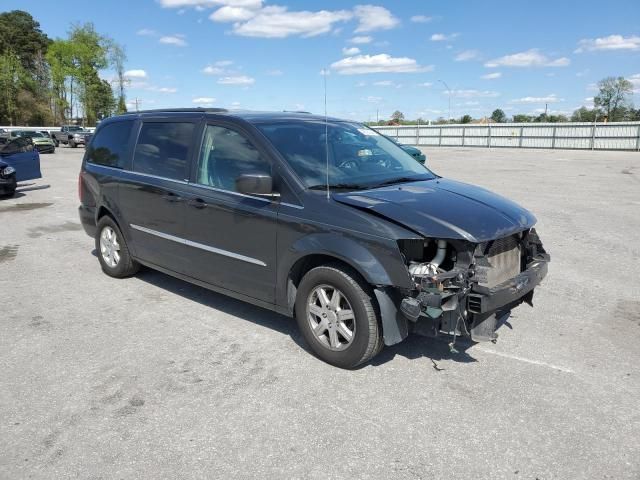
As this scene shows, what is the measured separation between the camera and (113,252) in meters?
6.14

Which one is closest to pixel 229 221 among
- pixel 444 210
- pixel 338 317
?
pixel 338 317

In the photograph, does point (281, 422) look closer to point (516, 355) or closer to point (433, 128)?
point (516, 355)

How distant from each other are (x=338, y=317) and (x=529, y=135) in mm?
42089

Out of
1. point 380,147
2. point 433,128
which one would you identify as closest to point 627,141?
point 433,128

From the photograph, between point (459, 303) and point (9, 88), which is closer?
point (459, 303)

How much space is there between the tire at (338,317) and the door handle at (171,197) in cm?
163

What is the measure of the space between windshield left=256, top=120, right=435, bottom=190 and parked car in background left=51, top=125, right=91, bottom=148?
41.9 meters

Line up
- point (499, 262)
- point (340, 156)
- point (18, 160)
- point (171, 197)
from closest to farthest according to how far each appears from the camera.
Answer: point (499, 262), point (340, 156), point (171, 197), point (18, 160)

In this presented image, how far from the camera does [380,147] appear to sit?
199 inches

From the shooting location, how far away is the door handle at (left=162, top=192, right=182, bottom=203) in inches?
192

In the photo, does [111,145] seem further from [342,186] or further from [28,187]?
[28,187]

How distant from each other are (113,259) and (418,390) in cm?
405

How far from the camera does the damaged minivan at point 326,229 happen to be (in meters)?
3.51

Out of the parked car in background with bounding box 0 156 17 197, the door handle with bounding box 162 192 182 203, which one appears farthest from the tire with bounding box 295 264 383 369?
the parked car in background with bounding box 0 156 17 197
